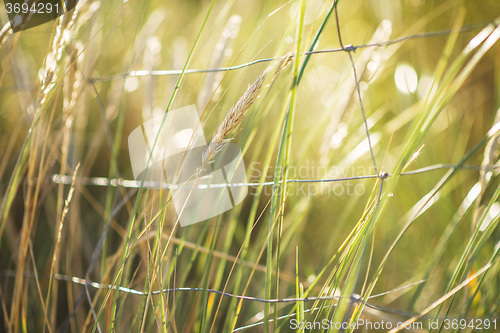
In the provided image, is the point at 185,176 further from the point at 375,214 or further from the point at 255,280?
the point at 375,214

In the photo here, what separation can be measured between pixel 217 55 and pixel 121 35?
0.92m

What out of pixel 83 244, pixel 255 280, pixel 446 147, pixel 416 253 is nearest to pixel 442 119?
pixel 446 147

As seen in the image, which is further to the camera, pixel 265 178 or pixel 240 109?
pixel 265 178

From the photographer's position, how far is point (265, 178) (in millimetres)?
697

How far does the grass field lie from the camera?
0.55 meters

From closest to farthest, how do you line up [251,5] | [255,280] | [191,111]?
[255,280], [191,111], [251,5]

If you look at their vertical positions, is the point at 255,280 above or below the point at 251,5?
below

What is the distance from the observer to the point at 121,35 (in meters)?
1.49

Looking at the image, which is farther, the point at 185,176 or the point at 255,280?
the point at 255,280

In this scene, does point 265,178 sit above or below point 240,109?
below

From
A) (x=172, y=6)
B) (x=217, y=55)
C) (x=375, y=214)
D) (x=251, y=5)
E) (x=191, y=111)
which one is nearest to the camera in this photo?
(x=375, y=214)

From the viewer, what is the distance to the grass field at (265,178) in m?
0.55

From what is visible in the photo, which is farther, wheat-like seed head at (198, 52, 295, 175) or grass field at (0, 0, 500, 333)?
grass field at (0, 0, 500, 333)

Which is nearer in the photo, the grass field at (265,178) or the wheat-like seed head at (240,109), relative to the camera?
the wheat-like seed head at (240,109)
